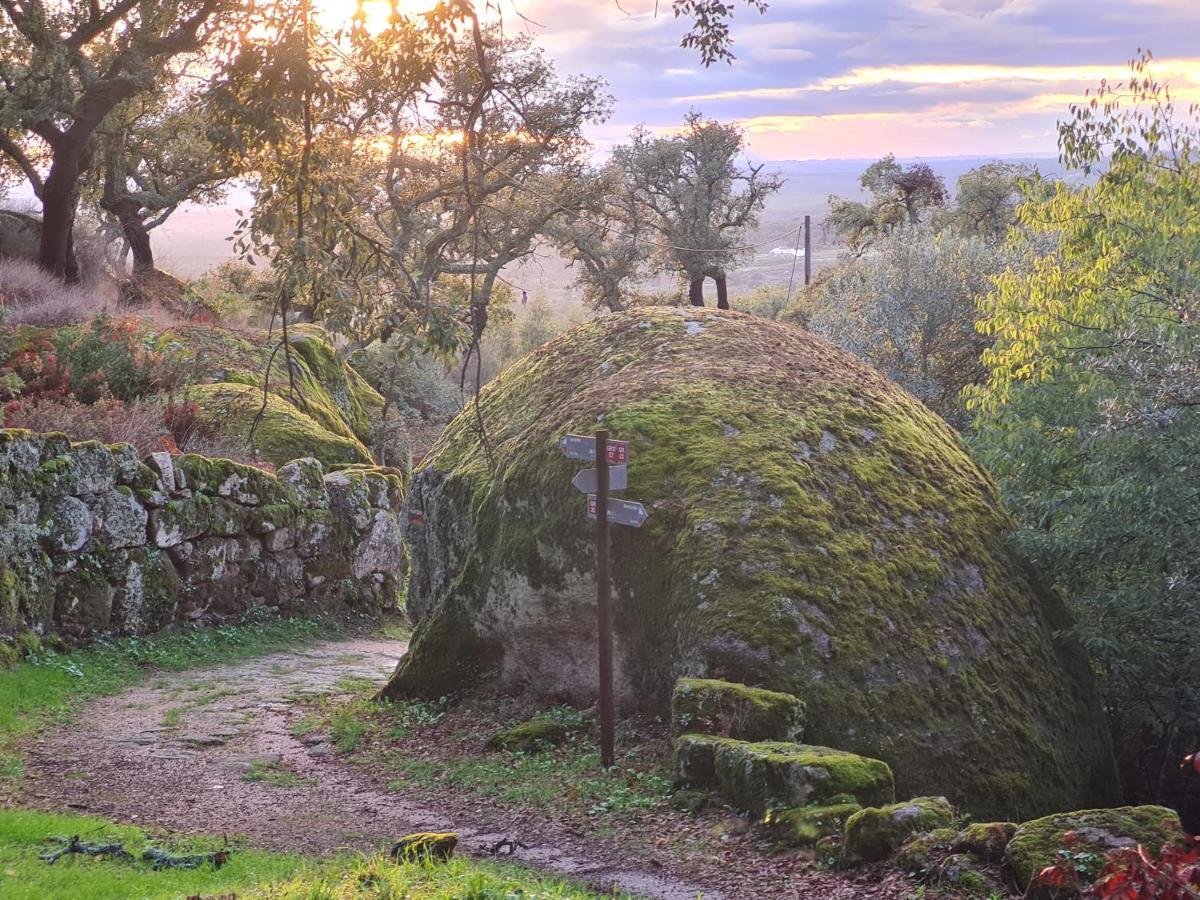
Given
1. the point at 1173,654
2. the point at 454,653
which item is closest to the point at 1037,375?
the point at 1173,654

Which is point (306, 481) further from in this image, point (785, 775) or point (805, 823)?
point (805, 823)

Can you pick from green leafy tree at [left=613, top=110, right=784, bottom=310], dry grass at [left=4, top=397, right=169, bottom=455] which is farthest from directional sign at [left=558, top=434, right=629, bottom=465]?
green leafy tree at [left=613, top=110, right=784, bottom=310]

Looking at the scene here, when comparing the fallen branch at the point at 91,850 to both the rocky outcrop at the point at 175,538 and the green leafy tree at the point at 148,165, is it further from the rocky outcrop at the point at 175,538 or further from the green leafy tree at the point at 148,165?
the green leafy tree at the point at 148,165

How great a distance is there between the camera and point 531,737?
1009 cm

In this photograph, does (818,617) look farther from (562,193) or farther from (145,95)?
(562,193)

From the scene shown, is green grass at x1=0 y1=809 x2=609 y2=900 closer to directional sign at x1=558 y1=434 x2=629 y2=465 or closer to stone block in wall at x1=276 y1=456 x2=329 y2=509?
directional sign at x1=558 y1=434 x2=629 y2=465

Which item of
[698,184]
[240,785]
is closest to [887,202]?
[698,184]

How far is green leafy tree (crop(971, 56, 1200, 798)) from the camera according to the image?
35.5 ft

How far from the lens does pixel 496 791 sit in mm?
9000

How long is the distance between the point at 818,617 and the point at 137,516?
30.8 feet

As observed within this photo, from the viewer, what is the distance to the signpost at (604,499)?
9.47 metres

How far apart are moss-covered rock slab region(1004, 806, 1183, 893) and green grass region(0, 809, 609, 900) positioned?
2319 mm

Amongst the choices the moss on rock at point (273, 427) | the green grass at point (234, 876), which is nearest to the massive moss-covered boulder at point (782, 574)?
the green grass at point (234, 876)

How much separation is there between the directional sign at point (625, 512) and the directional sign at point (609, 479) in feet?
0.44
